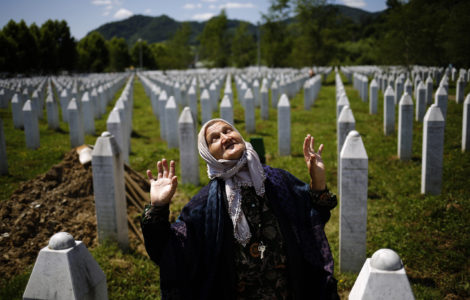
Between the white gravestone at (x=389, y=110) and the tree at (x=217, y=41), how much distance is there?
60.4 meters

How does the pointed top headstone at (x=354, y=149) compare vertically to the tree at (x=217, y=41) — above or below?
below

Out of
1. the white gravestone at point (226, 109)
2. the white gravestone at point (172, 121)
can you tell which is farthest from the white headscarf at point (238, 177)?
the white gravestone at point (172, 121)

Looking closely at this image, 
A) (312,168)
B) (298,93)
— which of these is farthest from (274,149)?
(298,93)

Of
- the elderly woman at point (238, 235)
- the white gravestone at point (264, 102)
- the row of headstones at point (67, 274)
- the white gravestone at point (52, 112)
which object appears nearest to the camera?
the row of headstones at point (67, 274)

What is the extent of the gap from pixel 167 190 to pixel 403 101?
7459mm

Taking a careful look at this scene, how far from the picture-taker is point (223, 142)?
2496 mm

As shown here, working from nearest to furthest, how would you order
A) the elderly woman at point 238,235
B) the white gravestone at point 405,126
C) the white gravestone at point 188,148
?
the elderly woman at point 238,235
the white gravestone at point 188,148
the white gravestone at point 405,126

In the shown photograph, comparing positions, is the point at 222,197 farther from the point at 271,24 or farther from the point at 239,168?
the point at 271,24

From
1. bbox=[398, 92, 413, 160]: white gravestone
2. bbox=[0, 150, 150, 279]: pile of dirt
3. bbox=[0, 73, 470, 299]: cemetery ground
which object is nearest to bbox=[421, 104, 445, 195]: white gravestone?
bbox=[0, 73, 470, 299]: cemetery ground

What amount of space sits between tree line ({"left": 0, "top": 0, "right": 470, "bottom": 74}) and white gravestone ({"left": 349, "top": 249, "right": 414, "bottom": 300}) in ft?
31.3

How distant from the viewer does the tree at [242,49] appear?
2687 inches

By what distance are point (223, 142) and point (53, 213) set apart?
4.25 m

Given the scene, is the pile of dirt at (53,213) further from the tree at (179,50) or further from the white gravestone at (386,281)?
the tree at (179,50)

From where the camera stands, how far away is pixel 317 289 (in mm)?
2520
